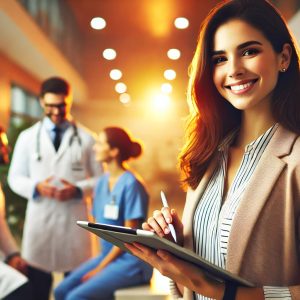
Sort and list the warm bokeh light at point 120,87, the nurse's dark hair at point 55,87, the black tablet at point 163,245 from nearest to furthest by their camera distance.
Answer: the black tablet at point 163,245
the nurse's dark hair at point 55,87
the warm bokeh light at point 120,87

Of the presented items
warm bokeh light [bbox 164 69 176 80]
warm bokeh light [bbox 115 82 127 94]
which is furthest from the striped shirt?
warm bokeh light [bbox 115 82 127 94]

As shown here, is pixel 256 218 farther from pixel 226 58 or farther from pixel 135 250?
pixel 226 58

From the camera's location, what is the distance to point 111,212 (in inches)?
124

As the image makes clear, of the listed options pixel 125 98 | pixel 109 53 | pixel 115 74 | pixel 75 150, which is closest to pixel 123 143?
pixel 75 150

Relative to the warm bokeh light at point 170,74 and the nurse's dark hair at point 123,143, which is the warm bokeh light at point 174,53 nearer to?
the warm bokeh light at point 170,74

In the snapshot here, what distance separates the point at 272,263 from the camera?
3.63 feet

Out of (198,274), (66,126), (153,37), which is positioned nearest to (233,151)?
(198,274)

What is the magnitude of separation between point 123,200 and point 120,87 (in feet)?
29.6

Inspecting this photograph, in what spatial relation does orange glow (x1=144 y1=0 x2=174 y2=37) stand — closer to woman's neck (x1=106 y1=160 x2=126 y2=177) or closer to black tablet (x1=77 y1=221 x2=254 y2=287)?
woman's neck (x1=106 y1=160 x2=126 y2=177)

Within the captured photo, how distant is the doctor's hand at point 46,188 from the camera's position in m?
3.45

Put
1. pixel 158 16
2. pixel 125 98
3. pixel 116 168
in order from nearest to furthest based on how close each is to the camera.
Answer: pixel 116 168 → pixel 158 16 → pixel 125 98

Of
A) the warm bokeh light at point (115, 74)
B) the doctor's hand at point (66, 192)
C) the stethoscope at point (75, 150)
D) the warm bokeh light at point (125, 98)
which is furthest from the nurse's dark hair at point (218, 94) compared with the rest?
the warm bokeh light at point (125, 98)

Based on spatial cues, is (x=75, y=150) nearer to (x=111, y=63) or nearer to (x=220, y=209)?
(x=220, y=209)

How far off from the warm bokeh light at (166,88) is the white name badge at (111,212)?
715cm
